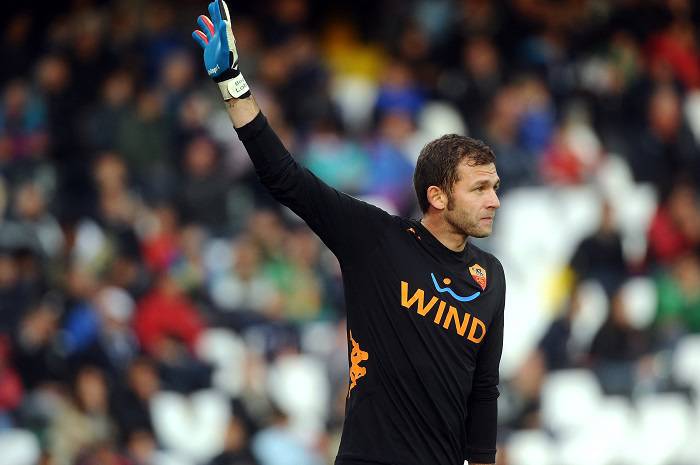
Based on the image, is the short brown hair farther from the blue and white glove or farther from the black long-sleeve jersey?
the blue and white glove

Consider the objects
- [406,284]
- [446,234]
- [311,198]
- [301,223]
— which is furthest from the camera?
[301,223]

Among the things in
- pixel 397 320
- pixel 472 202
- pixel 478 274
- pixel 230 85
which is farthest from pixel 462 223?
pixel 230 85

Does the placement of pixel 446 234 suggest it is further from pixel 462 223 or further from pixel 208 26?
pixel 208 26

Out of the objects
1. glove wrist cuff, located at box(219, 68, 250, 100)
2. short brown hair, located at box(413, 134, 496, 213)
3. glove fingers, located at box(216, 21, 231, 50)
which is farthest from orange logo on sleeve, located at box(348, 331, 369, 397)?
glove fingers, located at box(216, 21, 231, 50)

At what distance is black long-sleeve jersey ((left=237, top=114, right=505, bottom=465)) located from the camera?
4770 millimetres

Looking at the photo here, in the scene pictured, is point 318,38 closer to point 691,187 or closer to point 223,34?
point 691,187

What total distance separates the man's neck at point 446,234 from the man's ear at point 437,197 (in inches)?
2.5

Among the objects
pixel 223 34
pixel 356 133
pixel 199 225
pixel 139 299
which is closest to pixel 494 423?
pixel 223 34

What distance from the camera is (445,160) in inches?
194

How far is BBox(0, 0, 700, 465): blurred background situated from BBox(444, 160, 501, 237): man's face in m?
5.13

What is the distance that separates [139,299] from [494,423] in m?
6.45

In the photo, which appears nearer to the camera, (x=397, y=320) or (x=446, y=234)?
(x=397, y=320)

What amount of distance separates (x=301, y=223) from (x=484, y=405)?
24.1ft

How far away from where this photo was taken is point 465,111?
13.8 meters
